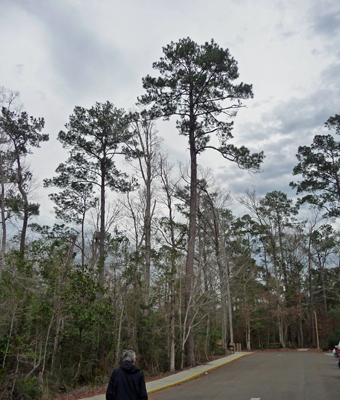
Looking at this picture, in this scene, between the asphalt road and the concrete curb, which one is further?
the concrete curb

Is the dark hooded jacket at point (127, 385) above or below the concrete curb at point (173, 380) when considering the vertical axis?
above

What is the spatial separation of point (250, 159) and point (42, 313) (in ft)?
37.0

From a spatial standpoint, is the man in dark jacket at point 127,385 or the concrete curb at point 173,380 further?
the concrete curb at point 173,380

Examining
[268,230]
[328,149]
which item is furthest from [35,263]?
[268,230]

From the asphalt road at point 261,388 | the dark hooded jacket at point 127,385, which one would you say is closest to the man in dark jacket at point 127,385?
the dark hooded jacket at point 127,385

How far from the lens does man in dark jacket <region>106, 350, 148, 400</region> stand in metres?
4.20

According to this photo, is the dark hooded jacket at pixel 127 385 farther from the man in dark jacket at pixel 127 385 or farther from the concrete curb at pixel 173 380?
the concrete curb at pixel 173 380

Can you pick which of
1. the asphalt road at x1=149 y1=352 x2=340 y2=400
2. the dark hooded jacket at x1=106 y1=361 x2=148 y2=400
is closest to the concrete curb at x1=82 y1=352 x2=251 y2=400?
the asphalt road at x1=149 y1=352 x2=340 y2=400

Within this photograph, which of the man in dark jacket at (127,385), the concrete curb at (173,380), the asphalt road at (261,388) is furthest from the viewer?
the concrete curb at (173,380)

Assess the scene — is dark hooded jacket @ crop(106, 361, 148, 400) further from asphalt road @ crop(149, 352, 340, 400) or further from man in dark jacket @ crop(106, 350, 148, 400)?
asphalt road @ crop(149, 352, 340, 400)

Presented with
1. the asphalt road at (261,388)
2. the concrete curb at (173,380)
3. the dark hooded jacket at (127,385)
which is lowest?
the concrete curb at (173,380)

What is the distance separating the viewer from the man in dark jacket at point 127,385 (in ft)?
13.8

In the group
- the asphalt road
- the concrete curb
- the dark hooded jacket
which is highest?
the dark hooded jacket

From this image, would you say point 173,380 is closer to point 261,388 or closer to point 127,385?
point 261,388
